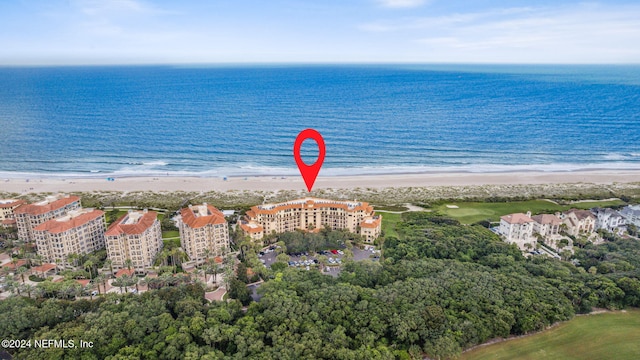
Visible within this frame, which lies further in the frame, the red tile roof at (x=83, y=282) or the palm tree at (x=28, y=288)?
the red tile roof at (x=83, y=282)

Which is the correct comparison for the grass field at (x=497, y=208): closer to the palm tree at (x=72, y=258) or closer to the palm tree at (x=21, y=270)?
the palm tree at (x=72, y=258)

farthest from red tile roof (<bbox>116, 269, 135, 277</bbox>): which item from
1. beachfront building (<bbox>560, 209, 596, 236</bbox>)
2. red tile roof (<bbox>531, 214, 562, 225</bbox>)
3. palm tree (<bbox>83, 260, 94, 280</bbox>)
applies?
beachfront building (<bbox>560, 209, 596, 236</bbox>)

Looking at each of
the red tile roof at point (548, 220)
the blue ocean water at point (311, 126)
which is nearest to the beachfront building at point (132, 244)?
the blue ocean water at point (311, 126)

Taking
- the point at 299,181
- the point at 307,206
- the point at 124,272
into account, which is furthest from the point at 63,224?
the point at 299,181

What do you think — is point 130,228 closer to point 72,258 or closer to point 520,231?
point 72,258

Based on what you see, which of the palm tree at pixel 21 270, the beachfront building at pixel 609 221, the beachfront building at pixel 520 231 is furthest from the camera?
the beachfront building at pixel 609 221

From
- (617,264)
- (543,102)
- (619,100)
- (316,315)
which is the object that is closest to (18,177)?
(316,315)
